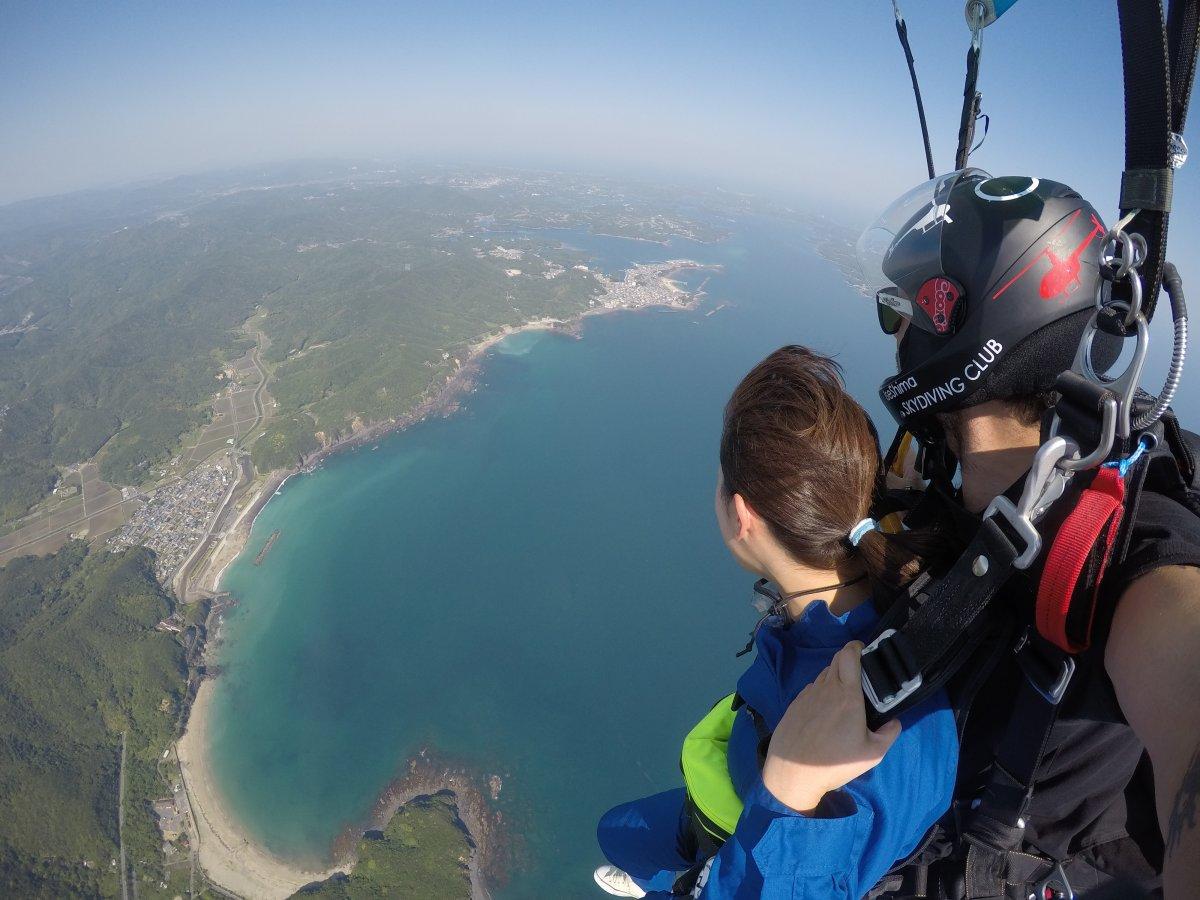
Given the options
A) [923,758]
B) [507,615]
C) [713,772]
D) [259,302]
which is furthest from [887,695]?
[259,302]

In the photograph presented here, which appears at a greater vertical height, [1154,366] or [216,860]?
[1154,366]

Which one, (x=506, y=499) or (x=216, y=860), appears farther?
(x=506, y=499)

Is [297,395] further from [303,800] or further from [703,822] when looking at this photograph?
[703,822]

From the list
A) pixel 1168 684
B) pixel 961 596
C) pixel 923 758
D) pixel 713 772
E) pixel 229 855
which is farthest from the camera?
pixel 229 855

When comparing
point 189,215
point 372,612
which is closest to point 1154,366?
point 372,612

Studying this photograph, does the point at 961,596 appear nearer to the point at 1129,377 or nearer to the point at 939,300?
the point at 1129,377

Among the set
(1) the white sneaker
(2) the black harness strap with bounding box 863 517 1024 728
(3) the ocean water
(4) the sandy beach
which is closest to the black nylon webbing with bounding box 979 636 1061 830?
(2) the black harness strap with bounding box 863 517 1024 728

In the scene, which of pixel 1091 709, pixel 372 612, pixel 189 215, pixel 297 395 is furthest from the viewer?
pixel 189 215
